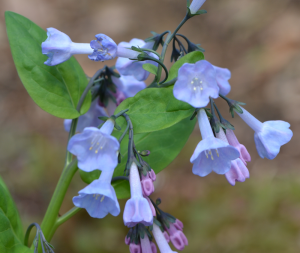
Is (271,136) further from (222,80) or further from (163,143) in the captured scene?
(163,143)

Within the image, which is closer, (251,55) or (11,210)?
(11,210)

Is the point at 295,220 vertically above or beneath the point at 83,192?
beneath

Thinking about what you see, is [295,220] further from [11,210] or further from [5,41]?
[5,41]

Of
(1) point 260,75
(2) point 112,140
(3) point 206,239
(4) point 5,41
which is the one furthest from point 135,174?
(4) point 5,41

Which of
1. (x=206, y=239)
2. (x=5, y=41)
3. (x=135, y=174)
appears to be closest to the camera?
(x=135, y=174)

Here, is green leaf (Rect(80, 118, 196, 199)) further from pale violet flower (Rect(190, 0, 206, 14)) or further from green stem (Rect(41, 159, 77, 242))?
pale violet flower (Rect(190, 0, 206, 14))

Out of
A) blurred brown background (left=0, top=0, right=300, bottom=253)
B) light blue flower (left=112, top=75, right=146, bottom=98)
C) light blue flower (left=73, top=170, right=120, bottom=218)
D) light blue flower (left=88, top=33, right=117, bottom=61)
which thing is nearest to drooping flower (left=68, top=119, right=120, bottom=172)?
light blue flower (left=73, top=170, right=120, bottom=218)
